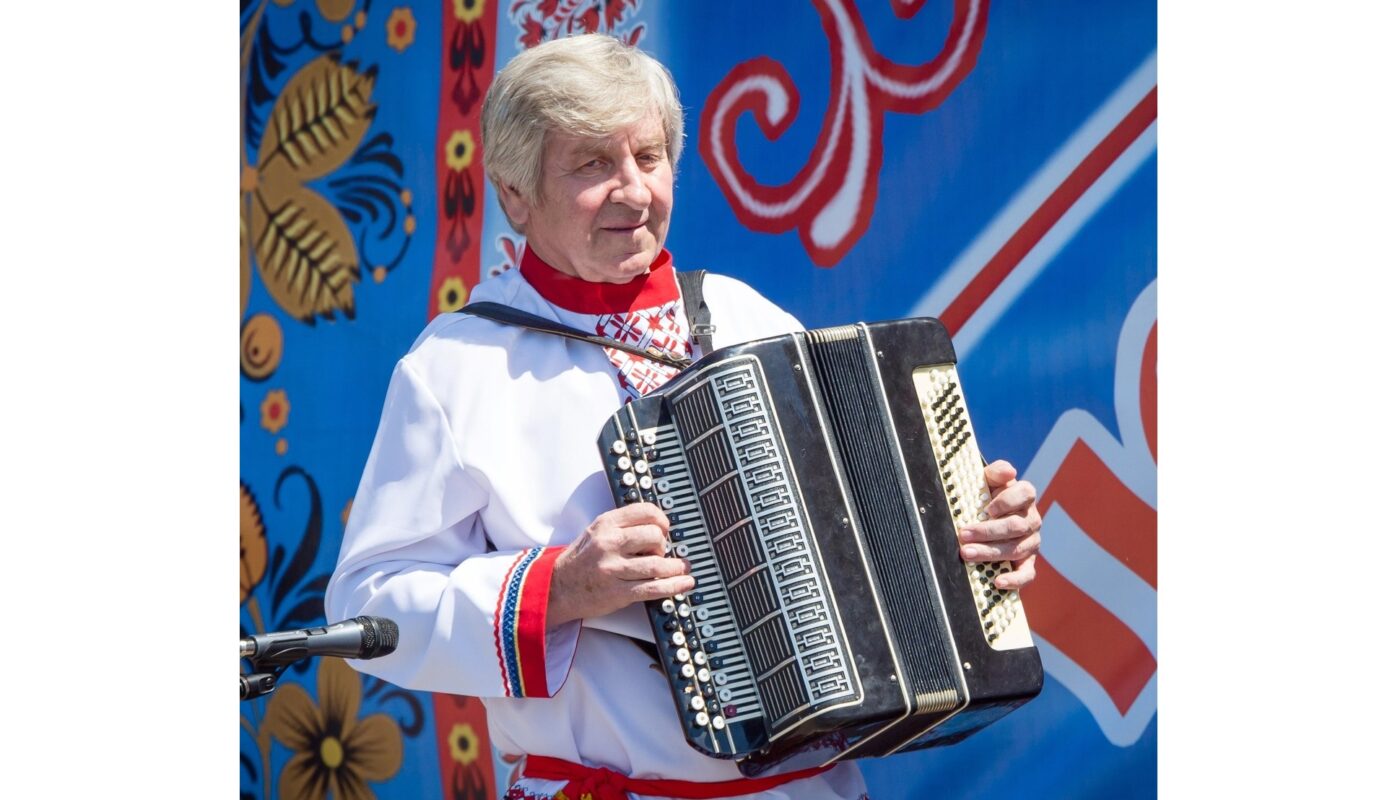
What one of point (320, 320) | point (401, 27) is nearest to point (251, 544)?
point (320, 320)

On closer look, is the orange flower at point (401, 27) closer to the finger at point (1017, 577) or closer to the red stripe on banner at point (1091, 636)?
the red stripe on banner at point (1091, 636)

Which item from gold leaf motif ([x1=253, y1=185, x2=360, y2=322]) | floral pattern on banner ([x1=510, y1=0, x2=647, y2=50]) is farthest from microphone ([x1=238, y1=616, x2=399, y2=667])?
gold leaf motif ([x1=253, y1=185, x2=360, y2=322])

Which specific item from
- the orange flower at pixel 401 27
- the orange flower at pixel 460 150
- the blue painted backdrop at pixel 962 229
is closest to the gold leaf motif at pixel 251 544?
the blue painted backdrop at pixel 962 229

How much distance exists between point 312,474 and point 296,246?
587 millimetres

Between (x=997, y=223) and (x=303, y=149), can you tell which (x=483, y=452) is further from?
(x=303, y=149)

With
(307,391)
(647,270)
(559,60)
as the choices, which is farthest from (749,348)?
(307,391)

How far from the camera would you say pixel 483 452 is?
2537 mm

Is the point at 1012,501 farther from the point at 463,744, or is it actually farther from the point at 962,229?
the point at 463,744

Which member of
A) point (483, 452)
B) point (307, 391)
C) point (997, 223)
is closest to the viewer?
point (483, 452)

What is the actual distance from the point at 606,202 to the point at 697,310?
0.78ft

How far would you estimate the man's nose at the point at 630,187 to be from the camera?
260 cm

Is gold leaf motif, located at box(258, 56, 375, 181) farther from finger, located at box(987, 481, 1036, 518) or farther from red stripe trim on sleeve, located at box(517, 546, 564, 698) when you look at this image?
finger, located at box(987, 481, 1036, 518)

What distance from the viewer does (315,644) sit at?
191cm

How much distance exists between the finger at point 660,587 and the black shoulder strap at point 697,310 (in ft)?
1.52
